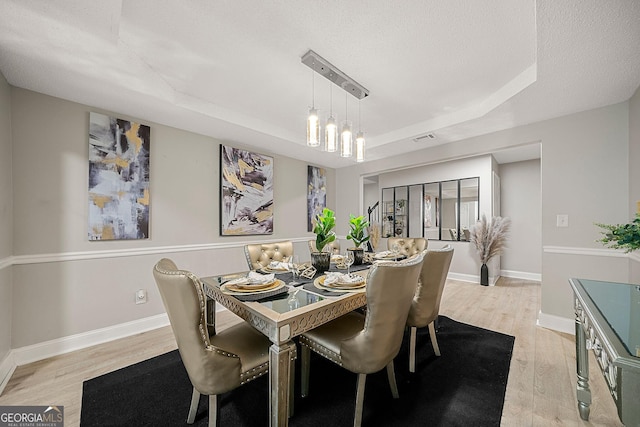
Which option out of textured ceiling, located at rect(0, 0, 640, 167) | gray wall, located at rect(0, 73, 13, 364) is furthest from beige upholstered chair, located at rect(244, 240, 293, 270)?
gray wall, located at rect(0, 73, 13, 364)

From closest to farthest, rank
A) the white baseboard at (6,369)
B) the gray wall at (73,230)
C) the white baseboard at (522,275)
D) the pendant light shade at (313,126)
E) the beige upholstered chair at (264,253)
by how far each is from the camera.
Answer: the white baseboard at (6,369), the pendant light shade at (313,126), the gray wall at (73,230), the beige upholstered chair at (264,253), the white baseboard at (522,275)

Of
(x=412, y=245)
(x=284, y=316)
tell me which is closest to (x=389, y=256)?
(x=412, y=245)

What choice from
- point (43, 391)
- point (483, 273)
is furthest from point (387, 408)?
point (483, 273)

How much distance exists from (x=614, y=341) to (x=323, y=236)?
147 centimetres

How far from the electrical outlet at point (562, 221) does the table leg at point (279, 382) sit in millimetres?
3161

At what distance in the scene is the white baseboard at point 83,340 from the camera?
204 cm

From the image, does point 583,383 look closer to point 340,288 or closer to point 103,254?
point 340,288

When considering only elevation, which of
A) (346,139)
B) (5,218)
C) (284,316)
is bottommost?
(284,316)

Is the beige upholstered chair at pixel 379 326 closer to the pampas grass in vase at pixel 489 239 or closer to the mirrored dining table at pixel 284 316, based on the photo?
the mirrored dining table at pixel 284 316

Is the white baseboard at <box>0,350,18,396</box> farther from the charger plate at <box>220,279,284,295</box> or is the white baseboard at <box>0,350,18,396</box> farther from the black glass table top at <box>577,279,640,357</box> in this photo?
the black glass table top at <box>577,279,640,357</box>

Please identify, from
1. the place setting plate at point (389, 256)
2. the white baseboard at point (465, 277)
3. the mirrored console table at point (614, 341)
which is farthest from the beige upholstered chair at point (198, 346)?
the white baseboard at point (465, 277)

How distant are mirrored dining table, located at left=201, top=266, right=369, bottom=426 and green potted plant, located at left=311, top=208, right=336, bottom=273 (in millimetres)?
444

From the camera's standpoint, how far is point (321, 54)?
6.36 ft

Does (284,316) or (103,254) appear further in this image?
(103,254)
